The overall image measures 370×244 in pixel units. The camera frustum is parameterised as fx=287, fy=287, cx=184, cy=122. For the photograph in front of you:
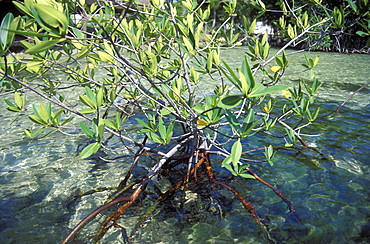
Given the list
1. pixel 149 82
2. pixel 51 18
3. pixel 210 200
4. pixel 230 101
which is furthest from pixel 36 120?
pixel 210 200

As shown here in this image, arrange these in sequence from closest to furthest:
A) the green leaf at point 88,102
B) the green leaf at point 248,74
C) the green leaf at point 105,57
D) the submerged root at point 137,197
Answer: the green leaf at point 248,74 < the green leaf at point 88,102 < the green leaf at point 105,57 < the submerged root at point 137,197

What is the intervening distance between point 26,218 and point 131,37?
5.14ft

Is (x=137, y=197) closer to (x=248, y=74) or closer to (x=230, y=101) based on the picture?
(x=230, y=101)

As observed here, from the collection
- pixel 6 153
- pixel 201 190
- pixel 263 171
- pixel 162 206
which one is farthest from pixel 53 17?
pixel 6 153

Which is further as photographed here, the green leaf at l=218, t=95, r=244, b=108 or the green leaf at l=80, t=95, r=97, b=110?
the green leaf at l=80, t=95, r=97, b=110

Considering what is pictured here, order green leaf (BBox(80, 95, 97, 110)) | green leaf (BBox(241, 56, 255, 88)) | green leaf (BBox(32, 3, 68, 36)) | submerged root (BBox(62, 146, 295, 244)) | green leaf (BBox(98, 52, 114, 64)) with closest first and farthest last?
green leaf (BBox(32, 3, 68, 36)) → green leaf (BBox(241, 56, 255, 88)) → green leaf (BBox(80, 95, 97, 110)) → green leaf (BBox(98, 52, 114, 64)) → submerged root (BBox(62, 146, 295, 244))

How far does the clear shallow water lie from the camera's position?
197cm

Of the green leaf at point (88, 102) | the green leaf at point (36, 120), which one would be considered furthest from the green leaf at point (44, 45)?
the green leaf at point (36, 120)

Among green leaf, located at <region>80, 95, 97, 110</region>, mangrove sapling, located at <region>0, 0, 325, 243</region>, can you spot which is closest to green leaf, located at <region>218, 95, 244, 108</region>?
mangrove sapling, located at <region>0, 0, 325, 243</region>

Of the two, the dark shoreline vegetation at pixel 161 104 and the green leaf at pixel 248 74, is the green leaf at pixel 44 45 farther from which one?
the green leaf at pixel 248 74

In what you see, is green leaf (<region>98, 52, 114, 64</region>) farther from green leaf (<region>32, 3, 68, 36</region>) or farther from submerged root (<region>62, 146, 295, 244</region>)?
submerged root (<region>62, 146, 295, 244</region>)

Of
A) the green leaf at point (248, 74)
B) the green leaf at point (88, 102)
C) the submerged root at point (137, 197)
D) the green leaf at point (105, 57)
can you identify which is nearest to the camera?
the green leaf at point (248, 74)

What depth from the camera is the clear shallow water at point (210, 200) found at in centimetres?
197

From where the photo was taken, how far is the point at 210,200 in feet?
7.72
